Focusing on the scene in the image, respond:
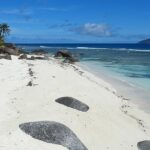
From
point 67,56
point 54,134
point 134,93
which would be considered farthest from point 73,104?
point 67,56

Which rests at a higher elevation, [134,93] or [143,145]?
[143,145]

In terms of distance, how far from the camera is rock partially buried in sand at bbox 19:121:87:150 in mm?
12227

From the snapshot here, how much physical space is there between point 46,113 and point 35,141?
9.60 feet

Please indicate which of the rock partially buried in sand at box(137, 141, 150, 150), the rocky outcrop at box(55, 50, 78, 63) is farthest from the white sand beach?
the rocky outcrop at box(55, 50, 78, 63)

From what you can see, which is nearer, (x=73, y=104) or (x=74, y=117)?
(x=74, y=117)

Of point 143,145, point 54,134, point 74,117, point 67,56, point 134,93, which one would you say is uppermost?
point 54,134

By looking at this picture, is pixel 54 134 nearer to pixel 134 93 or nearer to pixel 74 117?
pixel 74 117

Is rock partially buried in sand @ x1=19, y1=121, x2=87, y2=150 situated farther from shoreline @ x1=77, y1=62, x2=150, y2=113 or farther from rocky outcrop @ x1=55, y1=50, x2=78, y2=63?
rocky outcrop @ x1=55, y1=50, x2=78, y2=63

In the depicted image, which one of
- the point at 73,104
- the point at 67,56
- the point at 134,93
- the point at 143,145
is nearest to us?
the point at 143,145

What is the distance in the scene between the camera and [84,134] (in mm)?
13641

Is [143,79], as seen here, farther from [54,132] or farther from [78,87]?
[54,132]

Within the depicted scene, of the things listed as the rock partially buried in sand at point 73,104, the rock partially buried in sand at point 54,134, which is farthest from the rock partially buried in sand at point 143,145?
the rock partially buried in sand at point 73,104

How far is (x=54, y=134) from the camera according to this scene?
12398 millimetres

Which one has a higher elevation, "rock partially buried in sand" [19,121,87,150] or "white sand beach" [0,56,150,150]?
"rock partially buried in sand" [19,121,87,150]
